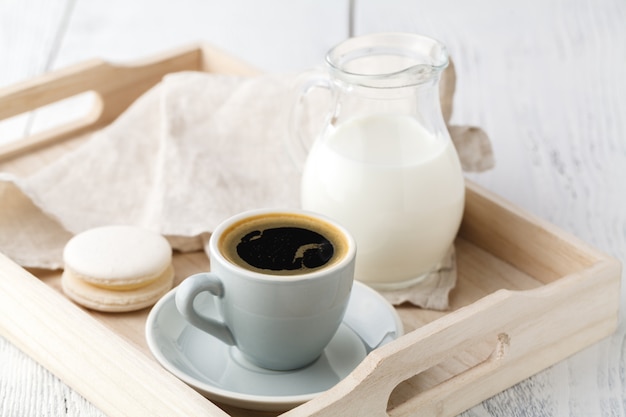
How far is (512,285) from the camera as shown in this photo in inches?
39.0

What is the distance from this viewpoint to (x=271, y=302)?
0.77 meters

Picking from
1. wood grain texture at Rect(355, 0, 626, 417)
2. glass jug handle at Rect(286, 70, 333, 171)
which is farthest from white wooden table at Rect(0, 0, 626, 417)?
glass jug handle at Rect(286, 70, 333, 171)

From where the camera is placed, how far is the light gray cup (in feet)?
2.52

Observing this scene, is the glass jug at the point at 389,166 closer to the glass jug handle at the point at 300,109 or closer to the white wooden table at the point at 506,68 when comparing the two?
the glass jug handle at the point at 300,109

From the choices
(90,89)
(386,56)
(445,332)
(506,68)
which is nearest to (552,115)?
(506,68)

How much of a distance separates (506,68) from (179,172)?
0.59 meters

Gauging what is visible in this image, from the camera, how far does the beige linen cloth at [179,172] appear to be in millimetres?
1030

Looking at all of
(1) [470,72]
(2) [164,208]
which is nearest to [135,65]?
(2) [164,208]

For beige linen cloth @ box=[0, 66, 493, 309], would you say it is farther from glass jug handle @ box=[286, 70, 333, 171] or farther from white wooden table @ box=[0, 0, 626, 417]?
white wooden table @ box=[0, 0, 626, 417]

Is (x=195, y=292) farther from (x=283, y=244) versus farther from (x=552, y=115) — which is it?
(x=552, y=115)

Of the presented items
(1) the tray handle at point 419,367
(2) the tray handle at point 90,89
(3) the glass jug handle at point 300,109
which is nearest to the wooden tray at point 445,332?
(1) the tray handle at point 419,367

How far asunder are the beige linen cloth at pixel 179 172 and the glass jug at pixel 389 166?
42 mm

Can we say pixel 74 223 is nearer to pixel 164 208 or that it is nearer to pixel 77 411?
pixel 164 208

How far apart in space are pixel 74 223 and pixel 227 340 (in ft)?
0.96
